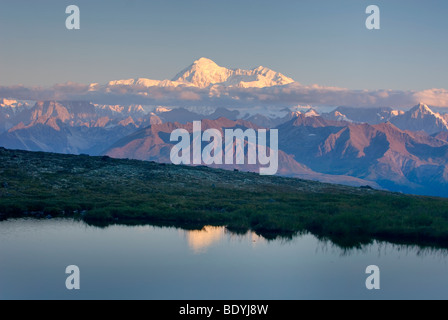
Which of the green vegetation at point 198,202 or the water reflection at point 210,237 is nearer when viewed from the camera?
the water reflection at point 210,237

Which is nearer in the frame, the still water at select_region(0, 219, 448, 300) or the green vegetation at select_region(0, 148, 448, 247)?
the still water at select_region(0, 219, 448, 300)

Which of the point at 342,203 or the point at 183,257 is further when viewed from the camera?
the point at 342,203

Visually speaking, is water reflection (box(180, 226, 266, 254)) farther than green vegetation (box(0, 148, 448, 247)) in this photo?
No

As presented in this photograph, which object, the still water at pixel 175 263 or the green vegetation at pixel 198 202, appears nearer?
the still water at pixel 175 263

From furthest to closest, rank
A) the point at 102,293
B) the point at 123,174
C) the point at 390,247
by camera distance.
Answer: the point at 123,174 → the point at 390,247 → the point at 102,293

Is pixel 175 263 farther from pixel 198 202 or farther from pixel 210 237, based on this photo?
pixel 198 202
